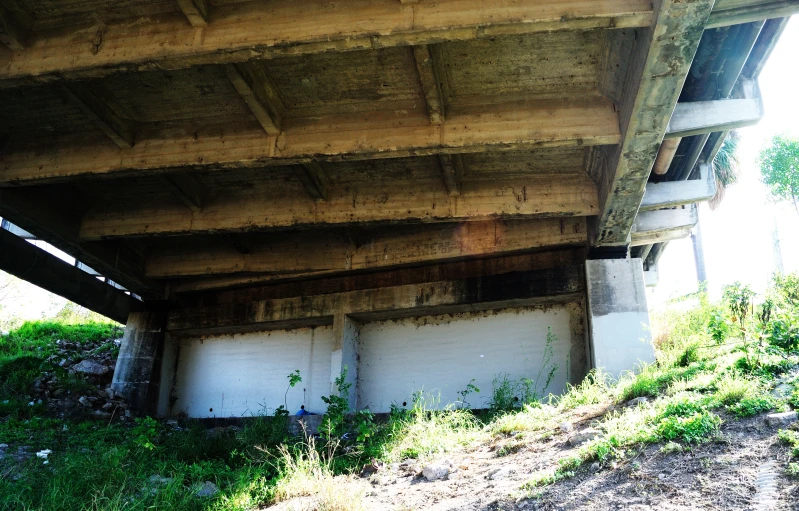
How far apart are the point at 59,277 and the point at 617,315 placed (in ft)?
32.9

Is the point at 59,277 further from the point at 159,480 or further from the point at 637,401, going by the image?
the point at 637,401

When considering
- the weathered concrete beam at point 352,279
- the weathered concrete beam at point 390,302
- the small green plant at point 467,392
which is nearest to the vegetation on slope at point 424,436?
the small green plant at point 467,392

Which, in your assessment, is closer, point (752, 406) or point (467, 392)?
point (752, 406)

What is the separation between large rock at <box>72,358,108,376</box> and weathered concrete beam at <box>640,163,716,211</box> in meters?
11.9

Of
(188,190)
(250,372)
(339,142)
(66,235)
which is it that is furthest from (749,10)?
(250,372)

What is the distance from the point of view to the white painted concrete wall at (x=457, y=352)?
36.8ft

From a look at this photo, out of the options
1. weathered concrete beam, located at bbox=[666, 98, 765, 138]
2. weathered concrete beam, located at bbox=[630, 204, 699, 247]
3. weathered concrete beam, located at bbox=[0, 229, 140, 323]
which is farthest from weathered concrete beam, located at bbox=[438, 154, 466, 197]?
weathered concrete beam, located at bbox=[0, 229, 140, 323]

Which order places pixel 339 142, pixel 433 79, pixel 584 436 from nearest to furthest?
pixel 584 436 < pixel 433 79 < pixel 339 142

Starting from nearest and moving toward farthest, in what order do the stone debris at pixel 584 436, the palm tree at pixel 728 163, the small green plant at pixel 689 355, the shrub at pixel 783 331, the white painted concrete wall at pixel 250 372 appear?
the stone debris at pixel 584 436
the shrub at pixel 783 331
the small green plant at pixel 689 355
the white painted concrete wall at pixel 250 372
the palm tree at pixel 728 163

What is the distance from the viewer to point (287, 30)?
6.22m

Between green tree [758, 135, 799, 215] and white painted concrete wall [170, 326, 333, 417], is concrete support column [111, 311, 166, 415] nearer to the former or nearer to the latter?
white painted concrete wall [170, 326, 333, 417]

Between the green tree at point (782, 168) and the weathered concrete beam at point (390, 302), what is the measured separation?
13.1m

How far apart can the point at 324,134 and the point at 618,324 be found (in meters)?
5.57

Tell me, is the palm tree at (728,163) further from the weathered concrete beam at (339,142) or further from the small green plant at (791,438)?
the small green plant at (791,438)
